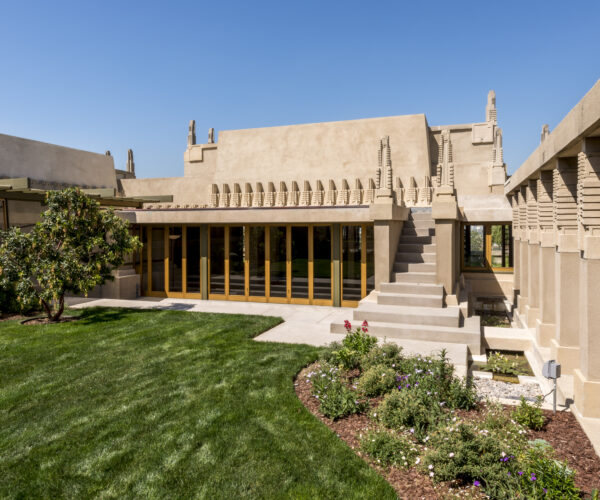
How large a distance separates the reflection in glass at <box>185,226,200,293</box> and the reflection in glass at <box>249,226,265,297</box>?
6.63 ft

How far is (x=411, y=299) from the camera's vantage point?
10.2 metres

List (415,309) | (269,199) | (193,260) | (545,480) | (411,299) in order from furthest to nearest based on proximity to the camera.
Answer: (269,199), (193,260), (411,299), (415,309), (545,480)

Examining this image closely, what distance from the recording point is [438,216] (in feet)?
35.3

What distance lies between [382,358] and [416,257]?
564 cm

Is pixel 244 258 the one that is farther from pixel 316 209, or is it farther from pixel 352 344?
pixel 352 344

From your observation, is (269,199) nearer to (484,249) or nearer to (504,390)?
(484,249)

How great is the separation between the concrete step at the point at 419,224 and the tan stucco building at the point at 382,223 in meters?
0.03

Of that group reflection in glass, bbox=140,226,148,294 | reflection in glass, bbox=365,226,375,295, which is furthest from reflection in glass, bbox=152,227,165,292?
reflection in glass, bbox=365,226,375,295

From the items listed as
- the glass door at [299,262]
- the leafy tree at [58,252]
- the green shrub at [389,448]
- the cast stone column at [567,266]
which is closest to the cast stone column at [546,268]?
the cast stone column at [567,266]

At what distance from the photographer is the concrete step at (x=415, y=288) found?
10352 millimetres

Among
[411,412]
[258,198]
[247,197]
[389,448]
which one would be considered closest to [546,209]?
[411,412]

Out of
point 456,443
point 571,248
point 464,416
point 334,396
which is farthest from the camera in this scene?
point 571,248

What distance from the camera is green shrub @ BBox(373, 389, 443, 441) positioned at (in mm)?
5125

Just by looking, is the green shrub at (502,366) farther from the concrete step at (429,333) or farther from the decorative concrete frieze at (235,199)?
the decorative concrete frieze at (235,199)
